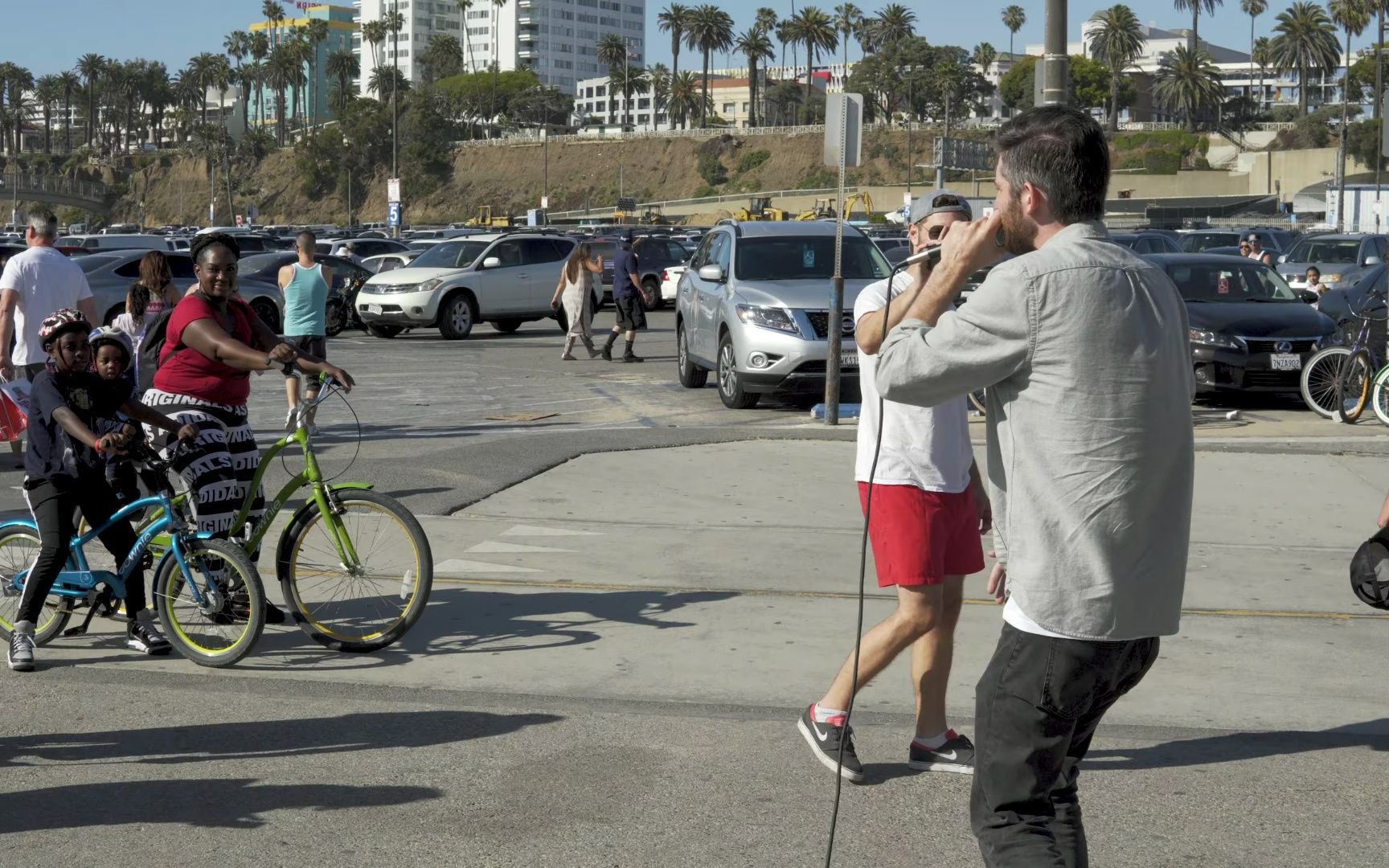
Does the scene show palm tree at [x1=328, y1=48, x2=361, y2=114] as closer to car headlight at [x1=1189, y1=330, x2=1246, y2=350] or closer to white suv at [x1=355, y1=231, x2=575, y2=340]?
white suv at [x1=355, y1=231, x2=575, y2=340]

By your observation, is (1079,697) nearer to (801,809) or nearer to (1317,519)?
(801,809)

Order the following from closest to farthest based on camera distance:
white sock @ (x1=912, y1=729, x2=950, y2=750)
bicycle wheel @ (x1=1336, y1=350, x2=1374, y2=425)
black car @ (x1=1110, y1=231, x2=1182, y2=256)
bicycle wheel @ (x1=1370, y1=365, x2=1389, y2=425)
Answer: white sock @ (x1=912, y1=729, x2=950, y2=750), bicycle wheel @ (x1=1370, y1=365, x2=1389, y2=425), bicycle wheel @ (x1=1336, y1=350, x2=1374, y2=425), black car @ (x1=1110, y1=231, x2=1182, y2=256)

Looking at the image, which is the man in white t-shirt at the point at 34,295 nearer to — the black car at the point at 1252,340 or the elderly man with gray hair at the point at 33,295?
the elderly man with gray hair at the point at 33,295

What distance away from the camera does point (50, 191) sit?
459 ft

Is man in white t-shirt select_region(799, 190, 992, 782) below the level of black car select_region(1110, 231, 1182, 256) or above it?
below

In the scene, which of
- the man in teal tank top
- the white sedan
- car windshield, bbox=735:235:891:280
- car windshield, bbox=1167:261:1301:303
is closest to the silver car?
the man in teal tank top

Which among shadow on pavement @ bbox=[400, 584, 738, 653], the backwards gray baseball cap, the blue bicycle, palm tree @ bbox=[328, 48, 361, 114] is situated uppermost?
palm tree @ bbox=[328, 48, 361, 114]

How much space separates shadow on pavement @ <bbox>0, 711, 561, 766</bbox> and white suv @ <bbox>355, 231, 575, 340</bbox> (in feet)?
70.9

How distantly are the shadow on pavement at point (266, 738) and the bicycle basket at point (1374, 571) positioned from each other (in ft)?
9.20

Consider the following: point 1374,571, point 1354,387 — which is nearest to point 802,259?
point 1354,387

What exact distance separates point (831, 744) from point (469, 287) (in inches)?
907

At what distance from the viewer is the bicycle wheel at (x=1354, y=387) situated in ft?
46.9

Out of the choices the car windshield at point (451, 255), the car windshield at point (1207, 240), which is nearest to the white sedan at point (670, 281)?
the car windshield at point (451, 255)

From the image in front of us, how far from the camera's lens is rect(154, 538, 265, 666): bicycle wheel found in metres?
6.30
